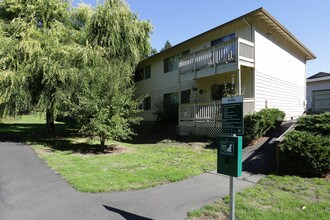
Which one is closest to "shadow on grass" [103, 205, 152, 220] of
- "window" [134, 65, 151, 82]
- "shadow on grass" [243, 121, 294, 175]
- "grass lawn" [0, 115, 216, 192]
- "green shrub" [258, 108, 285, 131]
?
"grass lawn" [0, 115, 216, 192]

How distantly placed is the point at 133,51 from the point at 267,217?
14.3m

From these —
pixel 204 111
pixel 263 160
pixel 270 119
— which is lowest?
pixel 263 160

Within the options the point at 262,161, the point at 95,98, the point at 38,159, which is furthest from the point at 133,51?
the point at 262,161

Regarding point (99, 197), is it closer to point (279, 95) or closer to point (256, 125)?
point (256, 125)

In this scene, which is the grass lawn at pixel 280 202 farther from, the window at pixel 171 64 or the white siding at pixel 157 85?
the window at pixel 171 64

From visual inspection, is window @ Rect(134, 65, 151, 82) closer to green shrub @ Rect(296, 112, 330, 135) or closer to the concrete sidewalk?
green shrub @ Rect(296, 112, 330, 135)

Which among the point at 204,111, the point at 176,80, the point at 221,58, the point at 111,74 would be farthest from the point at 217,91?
the point at 111,74

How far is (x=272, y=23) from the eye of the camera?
14727 millimetres

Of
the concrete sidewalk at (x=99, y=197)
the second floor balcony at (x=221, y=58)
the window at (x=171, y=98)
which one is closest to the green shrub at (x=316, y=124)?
the concrete sidewalk at (x=99, y=197)

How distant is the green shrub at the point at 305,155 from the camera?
6.99 meters

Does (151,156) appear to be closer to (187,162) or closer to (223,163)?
(187,162)

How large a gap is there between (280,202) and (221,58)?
9.29 metres

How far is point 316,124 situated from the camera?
8969 millimetres

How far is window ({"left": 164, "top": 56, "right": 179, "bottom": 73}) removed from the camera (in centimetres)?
1933
